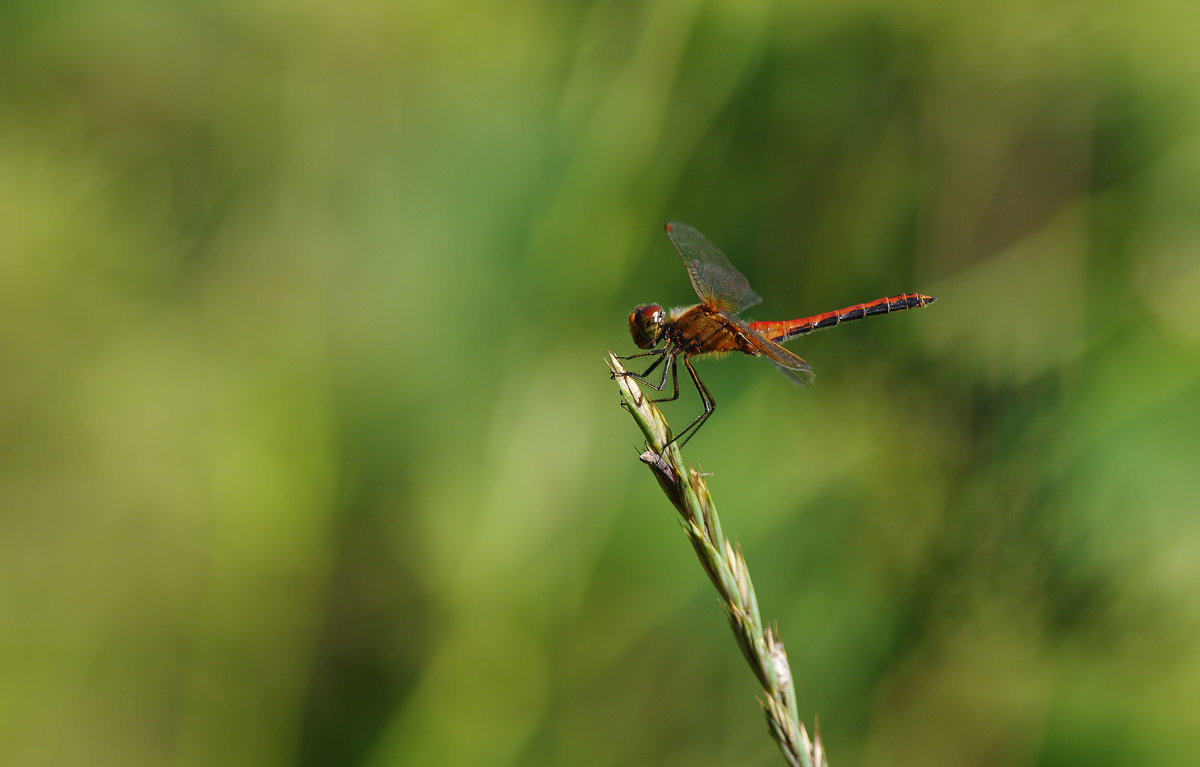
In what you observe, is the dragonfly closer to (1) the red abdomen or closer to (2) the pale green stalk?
(1) the red abdomen

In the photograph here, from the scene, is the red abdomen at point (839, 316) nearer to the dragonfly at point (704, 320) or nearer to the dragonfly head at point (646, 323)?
the dragonfly at point (704, 320)

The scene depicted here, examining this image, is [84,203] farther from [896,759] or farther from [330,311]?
[896,759]

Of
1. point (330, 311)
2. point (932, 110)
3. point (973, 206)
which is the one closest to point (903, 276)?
point (973, 206)

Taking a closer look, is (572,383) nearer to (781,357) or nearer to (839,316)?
(781,357)

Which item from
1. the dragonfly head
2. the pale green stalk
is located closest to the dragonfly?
the dragonfly head

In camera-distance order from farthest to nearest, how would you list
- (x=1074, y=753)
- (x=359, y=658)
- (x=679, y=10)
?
(x=679, y=10), (x=359, y=658), (x=1074, y=753)

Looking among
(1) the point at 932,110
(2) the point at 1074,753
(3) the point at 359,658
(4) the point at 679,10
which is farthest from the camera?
(1) the point at 932,110
